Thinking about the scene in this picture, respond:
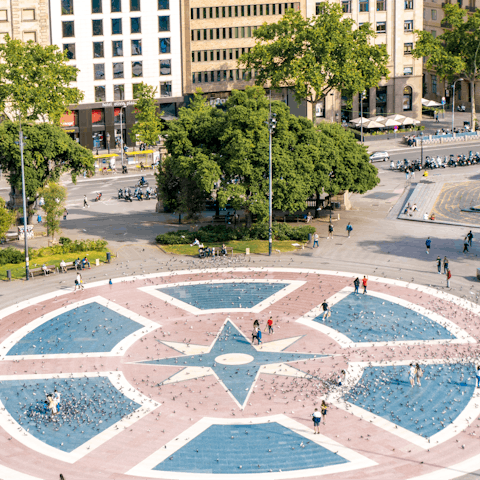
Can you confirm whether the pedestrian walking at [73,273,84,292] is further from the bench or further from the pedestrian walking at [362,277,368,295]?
the pedestrian walking at [362,277,368,295]

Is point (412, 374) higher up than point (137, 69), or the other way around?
point (137, 69)

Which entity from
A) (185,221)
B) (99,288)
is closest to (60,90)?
(185,221)

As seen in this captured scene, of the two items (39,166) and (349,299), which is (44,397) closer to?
(349,299)

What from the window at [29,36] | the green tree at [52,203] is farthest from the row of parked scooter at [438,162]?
the window at [29,36]

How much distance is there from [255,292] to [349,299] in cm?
770

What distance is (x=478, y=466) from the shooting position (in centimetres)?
4109

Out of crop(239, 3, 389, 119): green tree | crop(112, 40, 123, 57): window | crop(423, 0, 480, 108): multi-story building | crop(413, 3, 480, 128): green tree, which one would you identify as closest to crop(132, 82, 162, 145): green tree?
crop(112, 40, 123, 57): window

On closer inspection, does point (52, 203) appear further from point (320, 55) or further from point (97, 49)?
point (97, 49)

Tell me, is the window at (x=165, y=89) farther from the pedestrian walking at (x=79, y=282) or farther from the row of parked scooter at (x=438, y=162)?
the pedestrian walking at (x=79, y=282)

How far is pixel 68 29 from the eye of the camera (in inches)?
5138

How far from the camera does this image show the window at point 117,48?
5290 inches

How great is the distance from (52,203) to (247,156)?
63.9ft

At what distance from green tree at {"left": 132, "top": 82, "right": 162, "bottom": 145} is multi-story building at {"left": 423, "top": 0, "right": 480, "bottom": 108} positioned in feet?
211

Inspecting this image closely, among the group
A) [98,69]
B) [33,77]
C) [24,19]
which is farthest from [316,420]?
[24,19]
